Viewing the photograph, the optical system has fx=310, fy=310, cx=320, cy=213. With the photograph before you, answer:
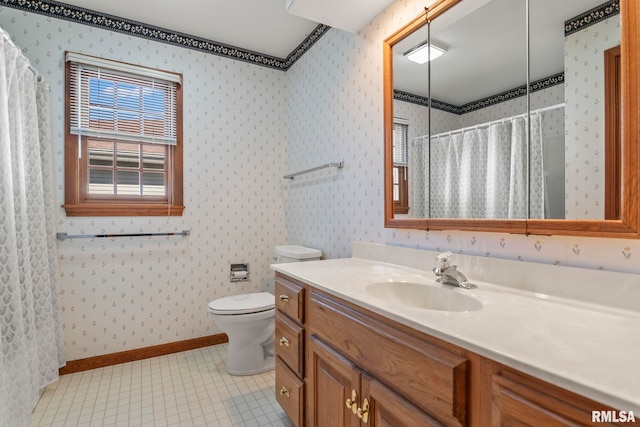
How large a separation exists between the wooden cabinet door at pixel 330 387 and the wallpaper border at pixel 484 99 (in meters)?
1.14

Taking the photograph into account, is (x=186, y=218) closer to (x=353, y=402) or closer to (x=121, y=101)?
(x=121, y=101)

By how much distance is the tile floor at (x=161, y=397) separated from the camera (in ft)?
5.53

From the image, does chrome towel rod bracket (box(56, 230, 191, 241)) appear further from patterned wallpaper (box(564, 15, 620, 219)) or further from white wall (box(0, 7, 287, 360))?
patterned wallpaper (box(564, 15, 620, 219))

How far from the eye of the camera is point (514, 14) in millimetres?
1137

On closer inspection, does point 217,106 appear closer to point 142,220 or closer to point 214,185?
point 214,185

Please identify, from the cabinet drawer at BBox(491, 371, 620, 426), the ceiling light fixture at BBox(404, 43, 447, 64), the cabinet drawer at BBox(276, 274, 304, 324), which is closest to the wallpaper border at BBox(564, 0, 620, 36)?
the ceiling light fixture at BBox(404, 43, 447, 64)

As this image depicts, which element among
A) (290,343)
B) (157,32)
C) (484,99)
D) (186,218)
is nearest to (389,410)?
(290,343)

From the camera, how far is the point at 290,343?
150 centimetres

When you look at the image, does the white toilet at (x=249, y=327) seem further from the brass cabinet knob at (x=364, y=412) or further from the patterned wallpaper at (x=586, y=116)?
the patterned wallpaper at (x=586, y=116)

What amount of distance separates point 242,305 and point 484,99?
186 centimetres

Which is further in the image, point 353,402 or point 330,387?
point 330,387

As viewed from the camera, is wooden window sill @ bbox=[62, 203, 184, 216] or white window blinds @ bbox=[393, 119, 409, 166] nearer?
white window blinds @ bbox=[393, 119, 409, 166]

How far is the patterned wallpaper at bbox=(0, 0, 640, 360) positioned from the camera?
6.30 ft

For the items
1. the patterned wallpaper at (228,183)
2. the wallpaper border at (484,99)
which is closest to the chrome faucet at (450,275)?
the patterned wallpaper at (228,183)
